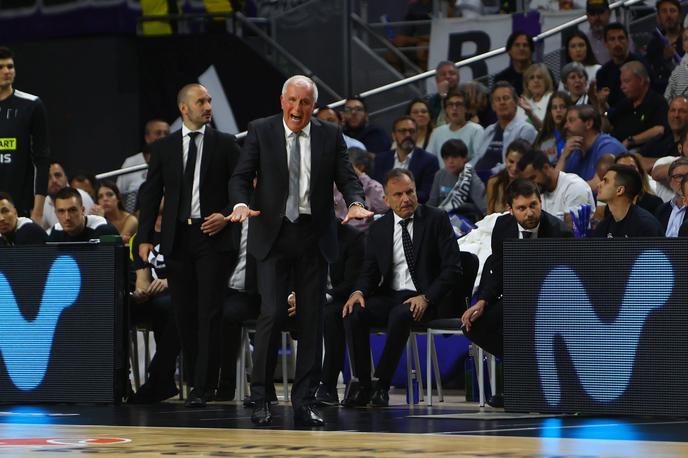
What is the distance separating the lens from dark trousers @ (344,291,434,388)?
9.52 m

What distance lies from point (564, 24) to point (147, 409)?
6854 mm

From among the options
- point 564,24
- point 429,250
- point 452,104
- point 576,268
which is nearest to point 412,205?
point 429,250

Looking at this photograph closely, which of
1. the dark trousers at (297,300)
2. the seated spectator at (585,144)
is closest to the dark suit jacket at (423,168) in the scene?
the seated spectator at (585,144)

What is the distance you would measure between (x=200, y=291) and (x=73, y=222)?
1.55m

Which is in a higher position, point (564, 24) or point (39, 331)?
point (564, 24)

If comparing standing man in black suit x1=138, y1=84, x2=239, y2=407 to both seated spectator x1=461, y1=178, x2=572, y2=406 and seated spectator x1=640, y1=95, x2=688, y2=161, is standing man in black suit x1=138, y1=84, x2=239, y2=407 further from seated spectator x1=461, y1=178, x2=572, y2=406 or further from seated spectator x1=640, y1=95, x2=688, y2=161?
seated spectator x1=640, y1=95, x2=688, y2=161

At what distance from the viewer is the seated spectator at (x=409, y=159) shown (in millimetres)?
12672

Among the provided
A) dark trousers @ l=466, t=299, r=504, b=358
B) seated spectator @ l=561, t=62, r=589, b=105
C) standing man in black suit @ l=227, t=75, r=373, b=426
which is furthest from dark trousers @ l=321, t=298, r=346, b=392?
seated spectator @ l=561, t=62, r=589, b=105

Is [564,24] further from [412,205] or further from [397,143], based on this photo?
[412,205]

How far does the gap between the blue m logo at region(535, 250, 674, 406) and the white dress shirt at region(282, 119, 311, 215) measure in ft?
4.70

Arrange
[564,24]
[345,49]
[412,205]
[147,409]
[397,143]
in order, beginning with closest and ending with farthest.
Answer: [147,409] → [412,205] → [397,143] → [564,24] → [345,49]

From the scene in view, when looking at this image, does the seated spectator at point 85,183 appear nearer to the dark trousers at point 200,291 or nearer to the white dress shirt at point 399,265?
the dark trousers at point 200,291

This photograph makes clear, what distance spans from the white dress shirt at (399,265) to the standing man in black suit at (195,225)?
1129mm

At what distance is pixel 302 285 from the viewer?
8.17 meters
